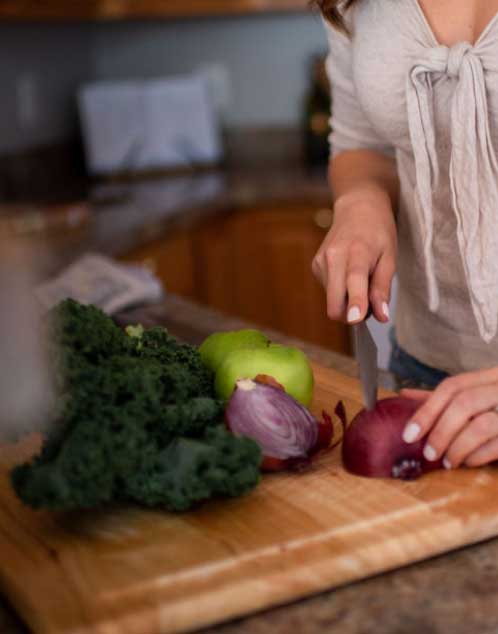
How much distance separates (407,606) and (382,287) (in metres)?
0.39

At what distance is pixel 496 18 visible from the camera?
1.09 meters

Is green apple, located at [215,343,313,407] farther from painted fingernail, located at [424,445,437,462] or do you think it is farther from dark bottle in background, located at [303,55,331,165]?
dark bottle in background, located at [303,55,331,165]

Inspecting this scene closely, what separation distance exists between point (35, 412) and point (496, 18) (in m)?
0.64

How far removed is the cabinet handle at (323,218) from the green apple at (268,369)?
6.54 feet

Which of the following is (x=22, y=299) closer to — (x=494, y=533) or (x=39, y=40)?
(x=494, y=533)

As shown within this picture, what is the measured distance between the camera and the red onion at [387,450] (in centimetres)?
89

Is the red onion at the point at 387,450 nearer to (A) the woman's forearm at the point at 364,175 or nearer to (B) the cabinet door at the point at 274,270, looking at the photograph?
(A) the woman's forearm at the point at 364,175

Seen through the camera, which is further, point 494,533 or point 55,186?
point 55,186

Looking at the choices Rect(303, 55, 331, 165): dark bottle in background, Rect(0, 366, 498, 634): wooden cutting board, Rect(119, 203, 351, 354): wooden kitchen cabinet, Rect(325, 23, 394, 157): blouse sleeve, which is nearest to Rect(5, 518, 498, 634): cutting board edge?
Rect(0, 366, 498, 634): wooden cutting board

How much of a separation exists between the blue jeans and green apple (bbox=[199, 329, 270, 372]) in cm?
32

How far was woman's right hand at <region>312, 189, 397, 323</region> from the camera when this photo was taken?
3.27 feet

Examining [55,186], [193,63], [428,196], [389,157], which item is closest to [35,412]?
[428,196]

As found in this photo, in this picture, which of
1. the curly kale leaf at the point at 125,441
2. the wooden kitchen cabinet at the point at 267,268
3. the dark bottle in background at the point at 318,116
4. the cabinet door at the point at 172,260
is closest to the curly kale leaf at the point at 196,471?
the curly kale leaf at the point at 125,441

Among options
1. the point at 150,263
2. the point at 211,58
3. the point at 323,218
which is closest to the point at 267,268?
the point at 323,218
